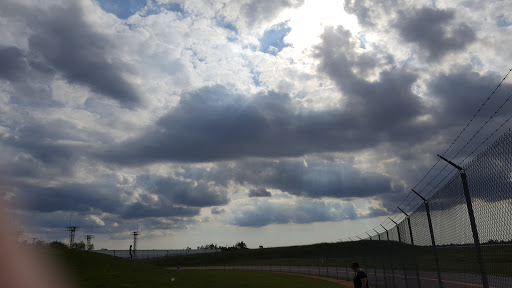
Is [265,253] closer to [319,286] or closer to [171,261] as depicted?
[171,261]

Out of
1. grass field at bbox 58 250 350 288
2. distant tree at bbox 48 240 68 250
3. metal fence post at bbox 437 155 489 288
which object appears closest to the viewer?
metal fence post at bbox 437 155 489 288

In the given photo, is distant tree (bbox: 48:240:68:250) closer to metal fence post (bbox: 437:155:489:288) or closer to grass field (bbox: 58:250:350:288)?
grass field (bbox: 58:250:350:288)

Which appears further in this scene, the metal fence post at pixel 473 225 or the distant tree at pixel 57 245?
the distant tree at pixel 57 245

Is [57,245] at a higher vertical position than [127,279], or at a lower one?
higher

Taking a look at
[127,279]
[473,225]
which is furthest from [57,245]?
[473,225]

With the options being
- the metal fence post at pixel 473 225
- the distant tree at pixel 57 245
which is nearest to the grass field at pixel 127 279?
the distant tree at pixel 57 245

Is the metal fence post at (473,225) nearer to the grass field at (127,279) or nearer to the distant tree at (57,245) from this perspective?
the grass field at (127,279)

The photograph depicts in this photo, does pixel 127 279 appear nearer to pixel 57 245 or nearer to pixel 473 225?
pixel 57 245

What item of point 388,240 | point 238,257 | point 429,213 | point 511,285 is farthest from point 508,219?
point 238,257

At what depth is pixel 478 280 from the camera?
428 inches

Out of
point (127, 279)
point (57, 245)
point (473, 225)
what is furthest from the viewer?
point (57, 245)

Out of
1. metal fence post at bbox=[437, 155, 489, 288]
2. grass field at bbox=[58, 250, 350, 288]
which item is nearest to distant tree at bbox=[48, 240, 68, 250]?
grass field at bbox=[58, 250, 350, 288]

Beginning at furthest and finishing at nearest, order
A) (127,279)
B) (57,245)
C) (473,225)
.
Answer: (57,245) → (127,279) → (473,225)

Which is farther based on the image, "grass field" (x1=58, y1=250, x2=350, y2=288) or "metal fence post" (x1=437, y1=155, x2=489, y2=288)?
"grass field" (x1=58, y1=250, x2=350, y2=288)
